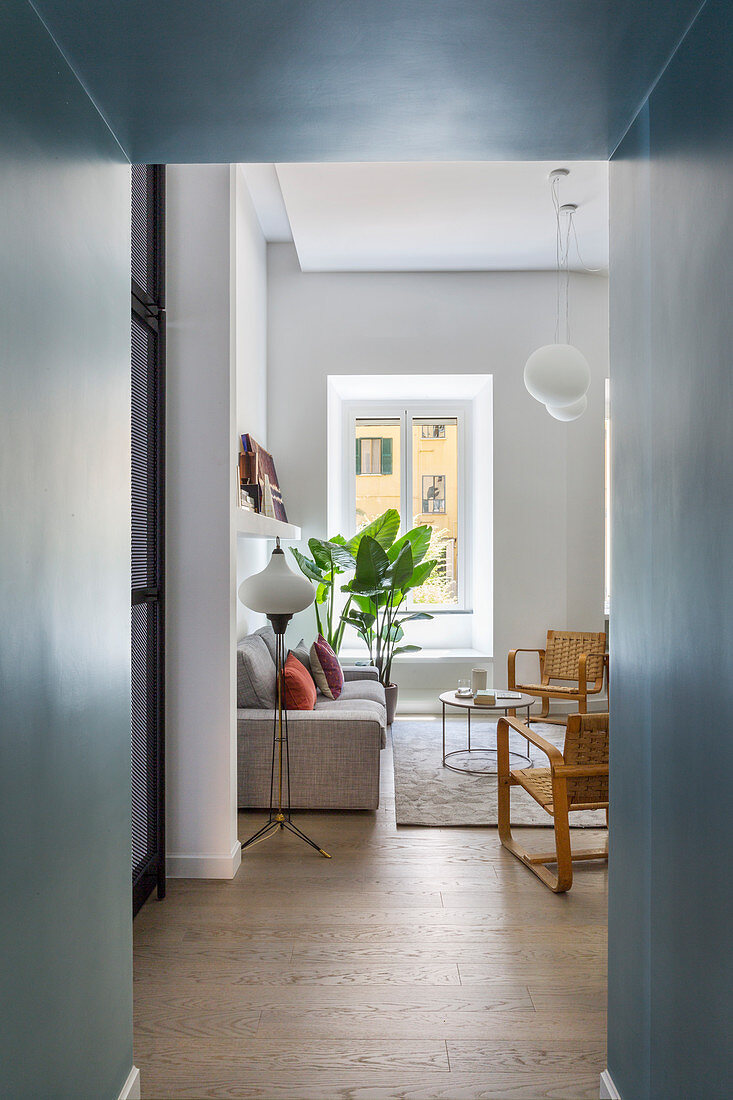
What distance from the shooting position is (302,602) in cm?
308

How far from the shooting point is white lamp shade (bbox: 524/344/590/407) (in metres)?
4.19

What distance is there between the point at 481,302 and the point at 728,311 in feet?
16.3

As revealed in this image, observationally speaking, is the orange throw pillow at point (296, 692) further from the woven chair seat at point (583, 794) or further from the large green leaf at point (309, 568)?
the large green leaf at point (309, 568)

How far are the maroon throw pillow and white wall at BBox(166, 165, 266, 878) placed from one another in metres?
1.72

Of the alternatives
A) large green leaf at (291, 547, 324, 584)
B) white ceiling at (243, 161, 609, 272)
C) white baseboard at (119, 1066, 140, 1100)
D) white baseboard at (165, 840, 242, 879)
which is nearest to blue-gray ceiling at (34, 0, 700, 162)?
white baseboard at (119, 1066, 140, 1100)

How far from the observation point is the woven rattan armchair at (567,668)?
533cm

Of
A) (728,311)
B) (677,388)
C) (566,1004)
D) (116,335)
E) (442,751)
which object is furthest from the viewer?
(442,751)

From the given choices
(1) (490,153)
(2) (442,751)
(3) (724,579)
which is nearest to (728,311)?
(3) (724,579)

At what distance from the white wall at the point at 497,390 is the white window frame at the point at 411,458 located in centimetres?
65

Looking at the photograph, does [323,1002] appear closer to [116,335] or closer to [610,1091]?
[610,1091]

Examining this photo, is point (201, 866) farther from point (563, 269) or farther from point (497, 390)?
point (563, 269)

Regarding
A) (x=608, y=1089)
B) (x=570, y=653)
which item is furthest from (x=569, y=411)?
(x=608, y=1089)

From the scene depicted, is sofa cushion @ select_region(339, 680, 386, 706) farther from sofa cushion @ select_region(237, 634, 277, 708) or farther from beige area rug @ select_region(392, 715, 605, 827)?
sofa cushion @ select_region(237, 634, 277, 708)

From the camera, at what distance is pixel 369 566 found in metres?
5.12
